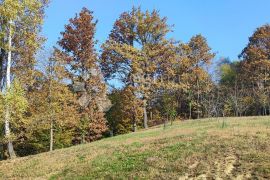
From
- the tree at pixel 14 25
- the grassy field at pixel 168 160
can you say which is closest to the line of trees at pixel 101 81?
the tree at pixel 14 25

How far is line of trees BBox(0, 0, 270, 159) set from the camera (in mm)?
28141

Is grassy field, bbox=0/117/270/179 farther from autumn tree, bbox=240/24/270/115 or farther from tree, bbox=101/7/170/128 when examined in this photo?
autumn tree, bbox=240/24/270/115

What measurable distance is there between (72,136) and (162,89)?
13970 mm

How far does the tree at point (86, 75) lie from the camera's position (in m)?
41.2

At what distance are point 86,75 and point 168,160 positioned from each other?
26345 millimetres

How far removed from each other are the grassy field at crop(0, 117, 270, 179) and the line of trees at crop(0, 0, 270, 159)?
5.26 meters

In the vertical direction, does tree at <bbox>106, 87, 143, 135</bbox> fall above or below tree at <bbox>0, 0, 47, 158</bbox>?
below

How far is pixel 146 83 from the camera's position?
44719 mm

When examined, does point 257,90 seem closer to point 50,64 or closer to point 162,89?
point 162,89

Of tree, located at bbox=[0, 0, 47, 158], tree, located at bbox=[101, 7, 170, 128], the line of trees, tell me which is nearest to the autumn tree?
the line of trees

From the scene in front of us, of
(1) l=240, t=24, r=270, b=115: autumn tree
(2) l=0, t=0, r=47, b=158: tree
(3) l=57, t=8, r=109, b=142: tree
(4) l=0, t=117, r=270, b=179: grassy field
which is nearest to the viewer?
(4) l=0, t=117, r=270, b=179: grassy field

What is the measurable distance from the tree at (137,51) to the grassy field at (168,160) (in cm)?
2102

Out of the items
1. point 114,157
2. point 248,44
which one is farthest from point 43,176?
point 248,44

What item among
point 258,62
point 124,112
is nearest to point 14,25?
point 124,112
